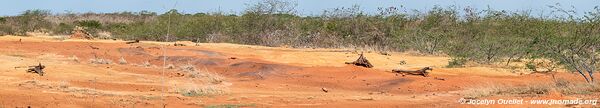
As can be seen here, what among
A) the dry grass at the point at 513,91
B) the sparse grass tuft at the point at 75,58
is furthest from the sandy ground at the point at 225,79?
the dry grass at the point at 513,91

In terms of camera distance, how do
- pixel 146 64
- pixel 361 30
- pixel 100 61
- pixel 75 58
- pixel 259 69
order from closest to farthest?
1. pixel 259 69
2. pixel 100 61
3. pixel 146 64
4. pixel 75 58
5. pixel 361 30

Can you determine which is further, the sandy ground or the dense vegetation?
the dense vegetation

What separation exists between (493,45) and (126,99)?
13.4 metres

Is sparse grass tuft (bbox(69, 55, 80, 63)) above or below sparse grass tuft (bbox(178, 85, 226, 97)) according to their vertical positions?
above

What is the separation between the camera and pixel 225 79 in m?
16.3

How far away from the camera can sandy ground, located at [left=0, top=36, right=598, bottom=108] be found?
10688 millimetres

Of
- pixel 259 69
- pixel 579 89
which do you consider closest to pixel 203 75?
pixel 259 69

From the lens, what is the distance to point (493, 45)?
70.8 feet

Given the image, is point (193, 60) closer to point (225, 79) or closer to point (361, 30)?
point (225, 79)

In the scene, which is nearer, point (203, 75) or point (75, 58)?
point (203, 75)

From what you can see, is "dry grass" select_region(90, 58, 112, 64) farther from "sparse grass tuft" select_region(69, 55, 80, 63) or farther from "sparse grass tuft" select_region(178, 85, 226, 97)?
"sparse grass tuft" select_region(178, 85, 226, 97)

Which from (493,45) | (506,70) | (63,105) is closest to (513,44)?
(493,45)

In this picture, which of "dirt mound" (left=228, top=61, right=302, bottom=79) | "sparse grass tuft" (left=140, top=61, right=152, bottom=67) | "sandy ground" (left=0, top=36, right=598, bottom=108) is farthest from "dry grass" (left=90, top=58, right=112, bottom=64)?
"dirt mound" (left=228, top=61, right=302, bottom=79)

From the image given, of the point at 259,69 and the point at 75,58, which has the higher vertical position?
the point at 75,58
